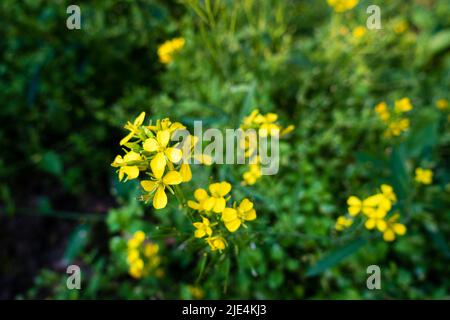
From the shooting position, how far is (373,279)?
1556mm

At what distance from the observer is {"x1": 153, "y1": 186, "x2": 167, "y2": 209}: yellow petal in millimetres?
944

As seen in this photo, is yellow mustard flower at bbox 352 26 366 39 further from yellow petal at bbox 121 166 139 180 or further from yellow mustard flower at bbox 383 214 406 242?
yellow petal at bbox 121 166 139 180

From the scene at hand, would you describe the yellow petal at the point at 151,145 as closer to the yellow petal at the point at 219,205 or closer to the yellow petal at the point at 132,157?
the yellow petal at the point at 132,157

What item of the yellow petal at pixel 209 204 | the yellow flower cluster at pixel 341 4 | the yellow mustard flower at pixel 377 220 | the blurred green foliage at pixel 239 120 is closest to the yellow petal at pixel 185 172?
the yellow petal at pixel 209 204

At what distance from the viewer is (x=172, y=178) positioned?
36.8 inches

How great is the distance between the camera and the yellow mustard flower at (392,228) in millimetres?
1293

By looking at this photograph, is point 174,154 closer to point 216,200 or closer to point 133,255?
point 216,200

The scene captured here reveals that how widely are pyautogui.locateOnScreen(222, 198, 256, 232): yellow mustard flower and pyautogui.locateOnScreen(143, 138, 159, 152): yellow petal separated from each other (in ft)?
0.80

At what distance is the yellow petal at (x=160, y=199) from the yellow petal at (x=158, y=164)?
0.06 metres

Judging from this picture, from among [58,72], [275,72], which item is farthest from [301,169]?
[58,72]

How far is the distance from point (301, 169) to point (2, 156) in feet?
5.84
